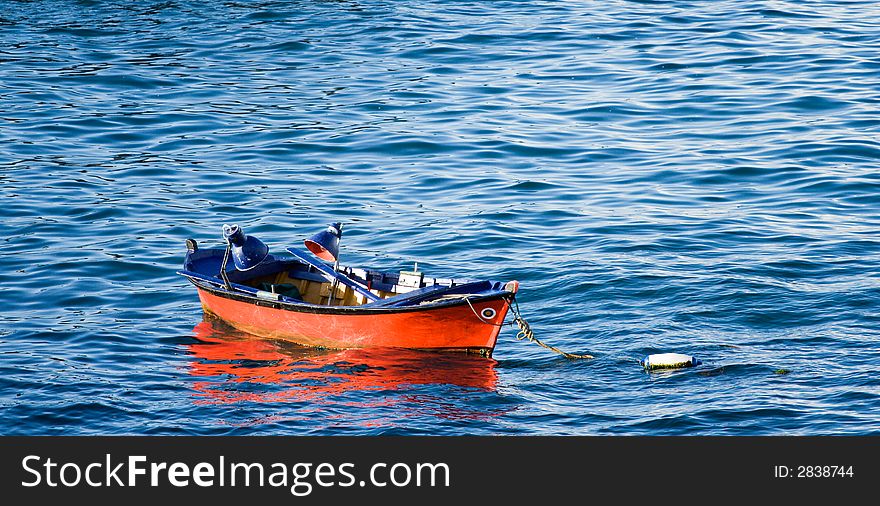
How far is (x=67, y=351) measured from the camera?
1870 cm

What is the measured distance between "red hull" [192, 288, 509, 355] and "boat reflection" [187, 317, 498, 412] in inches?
5.6

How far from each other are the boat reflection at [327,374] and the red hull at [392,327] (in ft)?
0.47

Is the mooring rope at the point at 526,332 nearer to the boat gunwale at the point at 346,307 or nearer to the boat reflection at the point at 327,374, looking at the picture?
the boat gunwale at the point at 346,307

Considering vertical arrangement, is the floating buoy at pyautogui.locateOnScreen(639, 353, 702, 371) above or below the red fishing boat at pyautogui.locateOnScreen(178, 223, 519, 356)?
below

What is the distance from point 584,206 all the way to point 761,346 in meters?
7.51

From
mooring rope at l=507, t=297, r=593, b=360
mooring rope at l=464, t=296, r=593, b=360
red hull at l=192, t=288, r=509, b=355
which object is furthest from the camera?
mooring rope at l=507, t=297, r=593, b=360

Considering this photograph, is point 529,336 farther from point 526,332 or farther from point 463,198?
point 463,198

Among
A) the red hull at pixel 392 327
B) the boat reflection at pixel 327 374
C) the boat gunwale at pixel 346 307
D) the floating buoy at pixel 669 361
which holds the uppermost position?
the boat gunwale at pixel 346 307

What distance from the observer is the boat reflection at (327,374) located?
16.6 metres

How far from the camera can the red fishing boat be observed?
17.4 metres

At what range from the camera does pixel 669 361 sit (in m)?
17.1

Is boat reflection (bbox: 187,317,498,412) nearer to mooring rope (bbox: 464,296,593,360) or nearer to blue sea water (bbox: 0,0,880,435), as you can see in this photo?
blue sea water (bbox: 0,0,880,435)

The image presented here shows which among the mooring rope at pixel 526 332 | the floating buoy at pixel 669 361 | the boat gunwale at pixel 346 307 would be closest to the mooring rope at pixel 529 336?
the mooring rope at pixel 526 332

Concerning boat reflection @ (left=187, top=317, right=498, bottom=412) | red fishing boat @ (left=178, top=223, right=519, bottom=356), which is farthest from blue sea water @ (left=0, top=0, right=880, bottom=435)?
red fishing boat @ (left=178, top=223, right=519, bottom=356)
